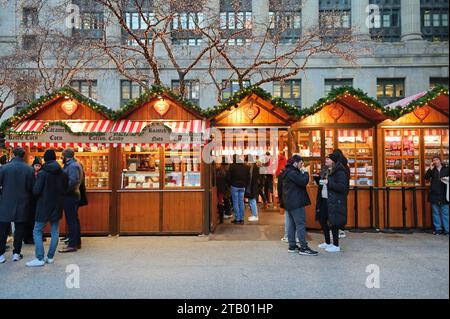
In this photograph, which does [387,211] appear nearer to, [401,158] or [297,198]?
[401,158]

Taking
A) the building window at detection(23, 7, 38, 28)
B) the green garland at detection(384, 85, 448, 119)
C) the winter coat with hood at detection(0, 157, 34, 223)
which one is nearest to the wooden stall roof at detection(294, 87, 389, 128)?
the green garland at detection(384, 85, 448, 119)

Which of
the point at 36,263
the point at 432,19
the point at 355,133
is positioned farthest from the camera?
the point at 432,19

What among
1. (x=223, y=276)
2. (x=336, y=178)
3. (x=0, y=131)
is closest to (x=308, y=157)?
(x=336, y=178)

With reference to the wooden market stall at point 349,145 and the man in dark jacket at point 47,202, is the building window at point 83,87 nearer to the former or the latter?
the wooden market stall at point 349,145

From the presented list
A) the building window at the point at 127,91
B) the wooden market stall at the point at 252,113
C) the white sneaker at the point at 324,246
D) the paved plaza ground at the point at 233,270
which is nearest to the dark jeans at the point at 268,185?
the wooden market stall at the point at 252,113

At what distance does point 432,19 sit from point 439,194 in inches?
883

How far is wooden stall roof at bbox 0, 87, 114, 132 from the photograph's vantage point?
910 centimetres

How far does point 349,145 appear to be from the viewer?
988 centimetres

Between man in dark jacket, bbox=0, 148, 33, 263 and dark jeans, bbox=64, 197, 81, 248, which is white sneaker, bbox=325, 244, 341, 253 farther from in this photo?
man in dark jacket, bbox=0, 148, 33, 263

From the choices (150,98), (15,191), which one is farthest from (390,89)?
(15,191)

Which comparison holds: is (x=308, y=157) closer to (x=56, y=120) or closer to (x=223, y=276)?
(x=223, y=276)

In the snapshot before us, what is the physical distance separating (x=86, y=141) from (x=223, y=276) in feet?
16.5

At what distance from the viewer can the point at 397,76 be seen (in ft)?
83.4

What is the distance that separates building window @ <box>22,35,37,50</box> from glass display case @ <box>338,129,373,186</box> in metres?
16.1
